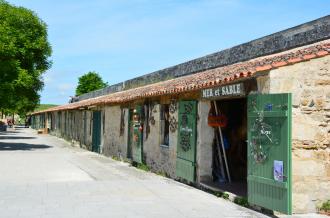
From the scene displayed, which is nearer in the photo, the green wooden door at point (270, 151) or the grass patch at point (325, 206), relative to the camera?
the green wooden door at point (270, 151)

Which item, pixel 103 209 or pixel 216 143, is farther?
pixel 216 143

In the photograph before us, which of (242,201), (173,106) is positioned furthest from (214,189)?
(173,106)

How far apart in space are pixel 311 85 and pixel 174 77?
922 centimetres

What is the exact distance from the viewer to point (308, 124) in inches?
323

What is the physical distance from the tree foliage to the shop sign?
14227mm

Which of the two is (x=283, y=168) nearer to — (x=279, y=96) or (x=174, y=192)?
(x=279, y=96)

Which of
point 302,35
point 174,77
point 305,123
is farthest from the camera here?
point 174,77

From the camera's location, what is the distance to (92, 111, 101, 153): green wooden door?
77.2 feet

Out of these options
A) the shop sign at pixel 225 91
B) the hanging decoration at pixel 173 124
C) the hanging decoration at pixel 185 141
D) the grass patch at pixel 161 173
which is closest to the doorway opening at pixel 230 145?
the hanging decoration at pixel 185 141

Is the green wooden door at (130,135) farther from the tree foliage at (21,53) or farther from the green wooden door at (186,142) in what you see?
the tree foliage at (21,53)

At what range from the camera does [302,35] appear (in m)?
10.2

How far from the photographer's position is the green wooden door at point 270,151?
7.66 meters

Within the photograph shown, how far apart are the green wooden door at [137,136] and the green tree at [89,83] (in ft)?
193

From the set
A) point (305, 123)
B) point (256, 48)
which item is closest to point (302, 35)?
point (256, 48)
